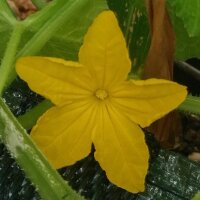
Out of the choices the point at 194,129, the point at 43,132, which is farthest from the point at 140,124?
the point at 194,129

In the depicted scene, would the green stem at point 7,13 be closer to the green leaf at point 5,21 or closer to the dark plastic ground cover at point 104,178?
the green leaf at point 5,21

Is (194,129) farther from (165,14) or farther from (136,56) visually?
(165,14)

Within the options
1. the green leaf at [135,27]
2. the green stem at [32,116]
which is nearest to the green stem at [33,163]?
the green stem at [32,116]

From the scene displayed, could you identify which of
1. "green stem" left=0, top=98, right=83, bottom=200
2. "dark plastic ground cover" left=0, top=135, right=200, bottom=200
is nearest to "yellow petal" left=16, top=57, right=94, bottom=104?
"green stem" left=0, top=98, right=83, bottom=200

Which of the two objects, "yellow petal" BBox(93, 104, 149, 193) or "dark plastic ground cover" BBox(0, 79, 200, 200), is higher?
"yellow petal" BBox(93, 104, 149, 193)

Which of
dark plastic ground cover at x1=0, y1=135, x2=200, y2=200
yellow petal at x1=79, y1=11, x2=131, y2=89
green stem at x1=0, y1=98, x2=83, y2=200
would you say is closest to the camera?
green stem at x1=0, y1=98, x2=83, y2=200

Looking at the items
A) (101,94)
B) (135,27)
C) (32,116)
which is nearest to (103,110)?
(101,94)

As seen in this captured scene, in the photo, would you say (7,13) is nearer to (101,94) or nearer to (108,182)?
(101,94)

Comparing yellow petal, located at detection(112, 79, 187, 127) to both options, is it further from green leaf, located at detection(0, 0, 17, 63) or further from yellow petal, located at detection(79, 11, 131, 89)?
green leaf, located at detection(0, 0, 17, 63)
